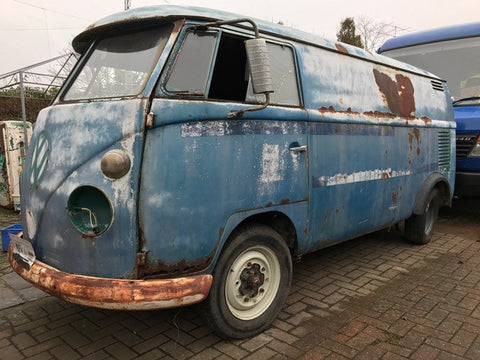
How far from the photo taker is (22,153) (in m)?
7.48

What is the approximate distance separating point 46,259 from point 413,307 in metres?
3.09

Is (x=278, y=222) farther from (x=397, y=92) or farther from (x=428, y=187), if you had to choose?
(x=428, y=187)

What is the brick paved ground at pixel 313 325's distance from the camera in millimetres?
2901

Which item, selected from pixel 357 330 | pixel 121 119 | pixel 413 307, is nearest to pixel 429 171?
pixel 413 307

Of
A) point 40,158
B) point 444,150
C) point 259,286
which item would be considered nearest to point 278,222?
point 259,286

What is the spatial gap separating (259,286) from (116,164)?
1.49m

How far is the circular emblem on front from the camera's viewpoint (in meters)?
2.82

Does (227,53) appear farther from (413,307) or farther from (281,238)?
(413,307)

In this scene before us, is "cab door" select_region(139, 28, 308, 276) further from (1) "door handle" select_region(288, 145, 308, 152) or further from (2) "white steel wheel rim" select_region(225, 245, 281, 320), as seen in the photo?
(2) "white steel wheel rim" select_region(225, 245, 281, 320)

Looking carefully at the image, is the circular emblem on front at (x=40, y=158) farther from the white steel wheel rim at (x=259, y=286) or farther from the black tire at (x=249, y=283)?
the white steel wheel rim at (x=259, y=286)

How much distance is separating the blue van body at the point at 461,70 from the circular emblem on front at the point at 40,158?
5925mm

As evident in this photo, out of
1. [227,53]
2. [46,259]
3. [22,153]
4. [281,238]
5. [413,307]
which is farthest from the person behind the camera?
[22,153]

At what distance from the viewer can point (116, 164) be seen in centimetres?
241

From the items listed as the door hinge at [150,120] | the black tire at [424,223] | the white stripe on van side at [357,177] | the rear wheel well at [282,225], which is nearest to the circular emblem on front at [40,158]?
the door hinge at [150,120]
